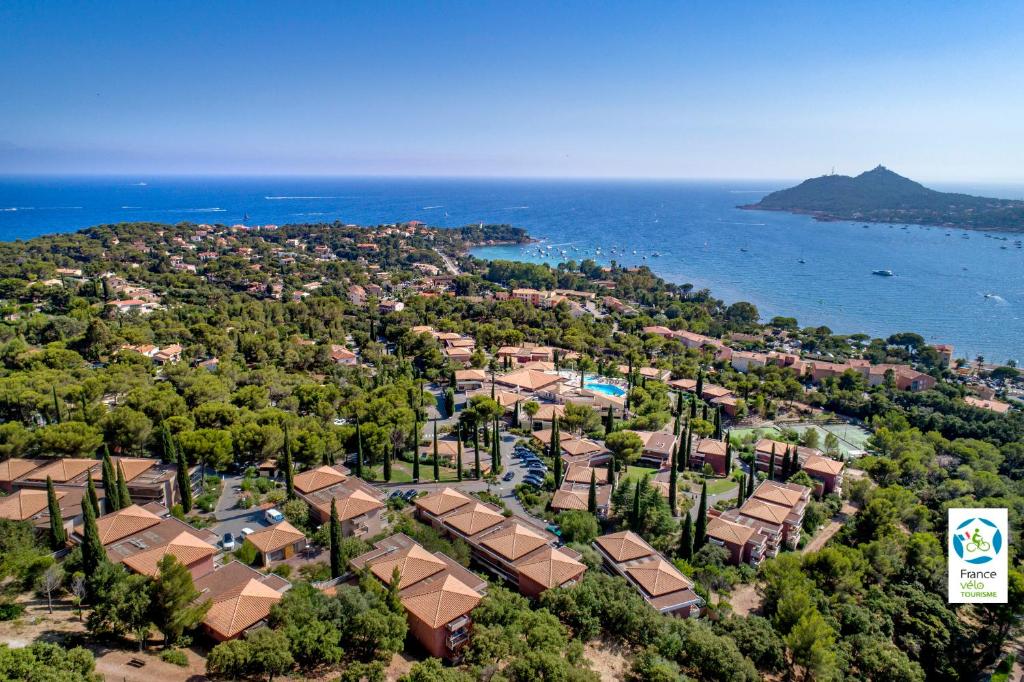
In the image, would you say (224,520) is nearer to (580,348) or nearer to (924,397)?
(580,348)

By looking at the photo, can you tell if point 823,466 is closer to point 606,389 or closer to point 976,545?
point 976,545

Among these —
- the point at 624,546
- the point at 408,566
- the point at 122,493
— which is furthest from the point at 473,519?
the point at 122,493

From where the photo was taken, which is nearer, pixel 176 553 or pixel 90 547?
pixel 90 547

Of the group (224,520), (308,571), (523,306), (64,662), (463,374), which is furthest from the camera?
(523,306)

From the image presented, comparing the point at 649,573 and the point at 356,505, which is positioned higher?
the point at 356,505

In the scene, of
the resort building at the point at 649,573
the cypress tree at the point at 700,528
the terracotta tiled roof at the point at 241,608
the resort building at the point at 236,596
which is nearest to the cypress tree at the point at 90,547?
the resort building at the point at 236,596

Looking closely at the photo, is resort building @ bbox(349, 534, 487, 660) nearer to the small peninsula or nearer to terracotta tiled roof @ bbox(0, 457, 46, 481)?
terracotta tiled roof @ bbox(0, 457, 46, 481)

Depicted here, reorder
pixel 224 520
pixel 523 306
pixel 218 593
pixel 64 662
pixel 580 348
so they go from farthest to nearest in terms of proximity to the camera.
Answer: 1. pixel 523 306
2. pixel 580 348
3. pixel 224 520
4. pixel 218 593
5. pixel 64 662

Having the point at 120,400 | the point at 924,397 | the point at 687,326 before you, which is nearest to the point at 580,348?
the point at 687,326
